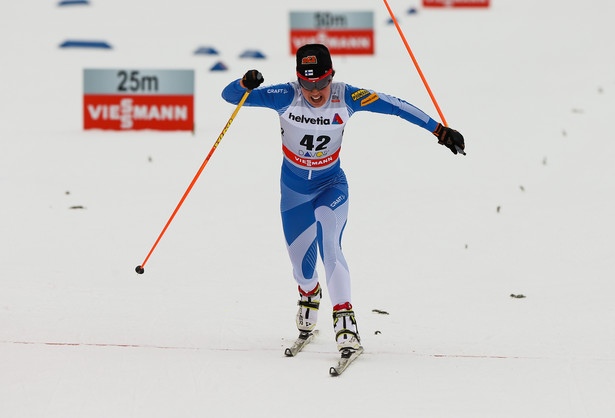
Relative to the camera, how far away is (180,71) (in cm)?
1389

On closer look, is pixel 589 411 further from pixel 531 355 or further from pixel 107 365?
pixel 107 365

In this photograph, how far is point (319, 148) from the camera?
6.10m

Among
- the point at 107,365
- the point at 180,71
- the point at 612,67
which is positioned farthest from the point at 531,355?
the point at 612,67

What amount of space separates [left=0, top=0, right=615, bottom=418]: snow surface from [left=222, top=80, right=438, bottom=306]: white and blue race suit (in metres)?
0.70

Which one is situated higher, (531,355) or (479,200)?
(479,200)

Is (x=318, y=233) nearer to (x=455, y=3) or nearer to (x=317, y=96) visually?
(x=317, y=96)

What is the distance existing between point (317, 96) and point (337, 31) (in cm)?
1545

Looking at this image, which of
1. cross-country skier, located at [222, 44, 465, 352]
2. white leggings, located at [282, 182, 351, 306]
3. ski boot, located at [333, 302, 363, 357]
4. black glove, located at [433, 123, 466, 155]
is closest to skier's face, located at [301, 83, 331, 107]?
cross-country skier, located at [222, 44, 465, 352]

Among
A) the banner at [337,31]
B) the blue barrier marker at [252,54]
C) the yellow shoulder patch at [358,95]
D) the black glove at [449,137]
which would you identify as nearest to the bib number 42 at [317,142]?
the yellow shoulder patch at [358,95]

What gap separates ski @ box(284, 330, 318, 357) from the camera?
613 cm

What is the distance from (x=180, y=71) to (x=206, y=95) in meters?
3.50

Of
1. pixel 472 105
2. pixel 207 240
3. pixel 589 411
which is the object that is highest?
pixel 472 105

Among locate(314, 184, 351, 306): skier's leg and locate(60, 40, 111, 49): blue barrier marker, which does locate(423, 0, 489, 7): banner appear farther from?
locate(314, 184, 351, 306): skier's leg

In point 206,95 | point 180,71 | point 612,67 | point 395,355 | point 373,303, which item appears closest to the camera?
point 395,355
